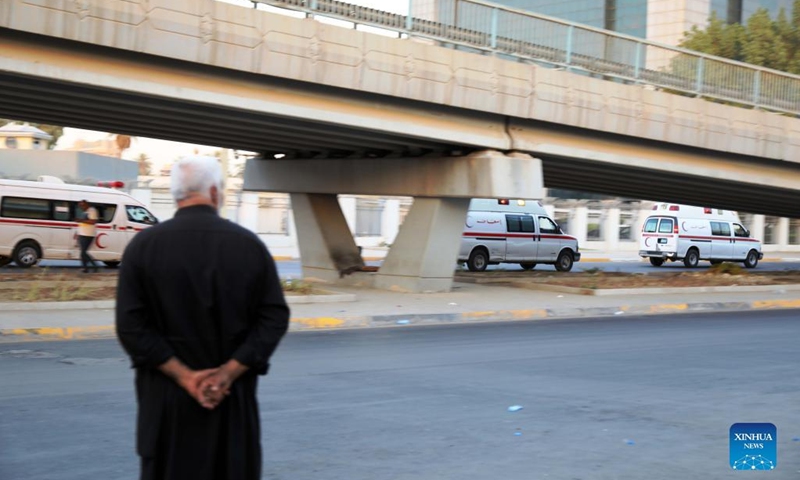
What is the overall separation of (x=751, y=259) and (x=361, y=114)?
107ft

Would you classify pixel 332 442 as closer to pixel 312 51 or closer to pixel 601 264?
pixel 312 51

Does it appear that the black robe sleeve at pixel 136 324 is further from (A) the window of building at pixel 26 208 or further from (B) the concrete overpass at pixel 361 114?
(A) the window of building at pixel 26 208

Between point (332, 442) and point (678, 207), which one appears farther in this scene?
point (678, 207)

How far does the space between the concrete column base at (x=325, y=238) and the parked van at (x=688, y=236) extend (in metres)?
22.0

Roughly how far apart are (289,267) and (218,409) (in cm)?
3111

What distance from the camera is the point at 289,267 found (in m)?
35.0

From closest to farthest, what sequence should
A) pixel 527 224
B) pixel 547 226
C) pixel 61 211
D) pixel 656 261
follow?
pixel 61 211, pixel 527 224, pixel 547 226, pixel 656 261

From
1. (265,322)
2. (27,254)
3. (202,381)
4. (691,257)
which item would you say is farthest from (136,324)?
(691,257)

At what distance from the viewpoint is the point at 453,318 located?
18.6 metres

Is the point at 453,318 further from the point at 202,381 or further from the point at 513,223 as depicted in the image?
the point at 513,223

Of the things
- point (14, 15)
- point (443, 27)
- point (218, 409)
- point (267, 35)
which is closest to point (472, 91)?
point (443, 27)

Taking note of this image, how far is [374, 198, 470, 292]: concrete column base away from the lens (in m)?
22.4

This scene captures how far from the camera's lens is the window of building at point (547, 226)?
3559 cm

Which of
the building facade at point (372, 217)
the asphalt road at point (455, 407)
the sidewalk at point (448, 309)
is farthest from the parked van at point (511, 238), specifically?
the asphalt road at point (455, 407)
